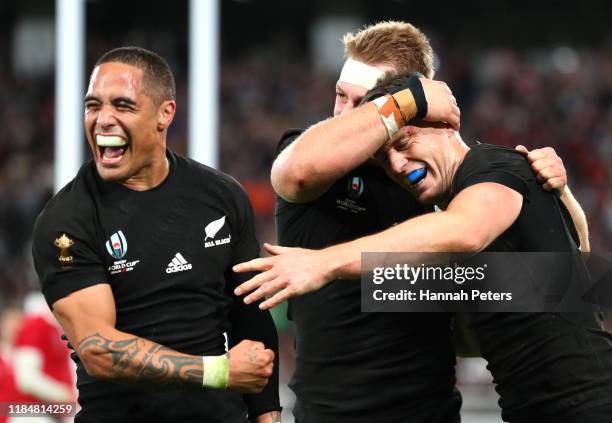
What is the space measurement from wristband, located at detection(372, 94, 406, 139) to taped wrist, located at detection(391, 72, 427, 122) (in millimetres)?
16

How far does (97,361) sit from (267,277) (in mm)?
641

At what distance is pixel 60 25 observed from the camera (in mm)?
10273

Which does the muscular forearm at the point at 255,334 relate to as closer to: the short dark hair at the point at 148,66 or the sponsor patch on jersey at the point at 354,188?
the sponsor patch on jersey at the point at 354,188

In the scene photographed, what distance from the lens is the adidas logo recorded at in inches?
136

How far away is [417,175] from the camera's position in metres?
3.46

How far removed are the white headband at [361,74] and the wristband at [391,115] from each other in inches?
13.2

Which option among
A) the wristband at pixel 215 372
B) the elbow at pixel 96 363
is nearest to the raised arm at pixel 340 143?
the wristband at pixel 215 372

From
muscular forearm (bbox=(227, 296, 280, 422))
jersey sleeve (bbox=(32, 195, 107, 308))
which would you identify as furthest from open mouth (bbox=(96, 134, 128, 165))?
muscular forearm (bbox=(227, 296, 280, 422))

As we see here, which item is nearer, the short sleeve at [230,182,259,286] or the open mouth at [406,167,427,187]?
the open mouth at [406,167,427,187]

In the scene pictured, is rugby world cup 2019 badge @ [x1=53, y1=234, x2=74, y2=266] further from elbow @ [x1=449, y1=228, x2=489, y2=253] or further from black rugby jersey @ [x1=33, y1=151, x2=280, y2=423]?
elbow @ [x1=449, y1=228, x2=489, y2=253]

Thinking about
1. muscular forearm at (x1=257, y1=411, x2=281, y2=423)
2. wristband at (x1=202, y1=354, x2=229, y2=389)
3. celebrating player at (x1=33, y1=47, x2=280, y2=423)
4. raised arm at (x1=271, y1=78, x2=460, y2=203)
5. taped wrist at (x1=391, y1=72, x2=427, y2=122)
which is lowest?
muscular forearm at (x1=257, y1=411, x2=281, y2=423)

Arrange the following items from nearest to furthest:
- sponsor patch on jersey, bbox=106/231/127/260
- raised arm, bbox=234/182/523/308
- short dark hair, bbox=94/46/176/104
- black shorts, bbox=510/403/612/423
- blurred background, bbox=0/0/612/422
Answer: raised arm, bbox=234/182/523/308 → black shorts, bbox=510/403/612/423 → sponsor patch on jersey, bbox=106/231/127/260 → short dark hair, bbox=94/46/176/104 → blurred background, bbox=0/0/612/422

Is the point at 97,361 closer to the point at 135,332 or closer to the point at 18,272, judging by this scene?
the point at 135,332

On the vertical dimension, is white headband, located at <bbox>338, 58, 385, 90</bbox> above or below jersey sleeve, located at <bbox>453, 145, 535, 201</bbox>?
above
